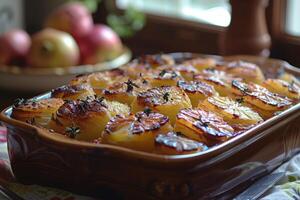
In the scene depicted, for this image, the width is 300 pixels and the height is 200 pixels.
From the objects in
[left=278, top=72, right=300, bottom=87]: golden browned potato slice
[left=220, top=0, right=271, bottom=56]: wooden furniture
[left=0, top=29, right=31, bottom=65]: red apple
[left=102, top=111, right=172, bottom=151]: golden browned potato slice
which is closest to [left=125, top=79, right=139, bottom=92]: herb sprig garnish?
[left=102, top=111, right=172, bottom=151]: golden browned potato slice

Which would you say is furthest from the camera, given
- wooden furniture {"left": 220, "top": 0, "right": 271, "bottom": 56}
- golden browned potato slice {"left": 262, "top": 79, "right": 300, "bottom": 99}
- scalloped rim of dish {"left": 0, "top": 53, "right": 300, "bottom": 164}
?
wooden furniture {"left": 220, "top": 0, "right": 271, "bottom": 56}

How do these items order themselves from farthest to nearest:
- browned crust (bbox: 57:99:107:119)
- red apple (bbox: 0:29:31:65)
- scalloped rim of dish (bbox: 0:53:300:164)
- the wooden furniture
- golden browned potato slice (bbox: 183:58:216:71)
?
red apple (bbox: 0:29:31:65) < the wooden furniture < golden browned potato slice (bbox: 183:58:216:71) < browned crust (bbox: 57:99:107:119) < scalloped rim of dish (bbox: 0:53:300:164)

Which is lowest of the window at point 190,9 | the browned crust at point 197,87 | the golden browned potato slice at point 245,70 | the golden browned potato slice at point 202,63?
the window at point 190,9

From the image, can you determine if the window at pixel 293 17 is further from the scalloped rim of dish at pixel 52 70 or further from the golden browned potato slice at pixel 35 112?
the golden browned potato slice at pixel 35 112

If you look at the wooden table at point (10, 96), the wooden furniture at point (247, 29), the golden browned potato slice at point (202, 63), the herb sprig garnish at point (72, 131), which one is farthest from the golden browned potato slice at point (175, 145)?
the wooden table at point (10, 96)

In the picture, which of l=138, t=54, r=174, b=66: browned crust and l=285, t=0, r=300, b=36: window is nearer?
l=138, t=54, r=174, b=66: browned crust

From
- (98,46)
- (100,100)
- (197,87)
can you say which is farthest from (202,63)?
(98,46)

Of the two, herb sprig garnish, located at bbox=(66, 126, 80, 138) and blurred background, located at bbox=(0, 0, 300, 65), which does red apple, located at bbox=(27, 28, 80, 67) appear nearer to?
blurred background, located at bbox=(0, 0, 300, 65)
